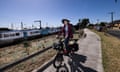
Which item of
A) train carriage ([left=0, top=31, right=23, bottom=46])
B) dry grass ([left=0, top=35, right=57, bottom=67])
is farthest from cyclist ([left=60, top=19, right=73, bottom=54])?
train carriage ([left=0, top=31, right=23, bottom=46])

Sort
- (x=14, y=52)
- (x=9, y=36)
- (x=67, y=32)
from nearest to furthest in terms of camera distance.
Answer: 1. (x=67, y=32)
2. (x=14, y=52)
3. (x=9, y=36)

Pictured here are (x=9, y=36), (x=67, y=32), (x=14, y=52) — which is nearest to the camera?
(x=67, y=32)

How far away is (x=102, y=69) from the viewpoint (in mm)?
6672

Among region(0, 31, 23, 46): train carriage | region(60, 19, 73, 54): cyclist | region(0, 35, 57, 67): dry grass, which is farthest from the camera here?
region(0, 31, 23, 46): train carriage

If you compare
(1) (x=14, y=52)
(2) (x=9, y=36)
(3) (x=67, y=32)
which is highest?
(3) (x=67, y=32)

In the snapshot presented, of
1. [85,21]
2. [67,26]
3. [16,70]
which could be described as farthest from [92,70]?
[85,21]

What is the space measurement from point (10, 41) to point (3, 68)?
48.2 feet

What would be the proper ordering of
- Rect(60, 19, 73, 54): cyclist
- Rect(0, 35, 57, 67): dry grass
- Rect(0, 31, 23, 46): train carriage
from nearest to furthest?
Rect(60, 19, 73, 54): cyclist → Rect(0, 35, 57, 67): dry grass → Rect(0, 31, 23, 46): train carriage

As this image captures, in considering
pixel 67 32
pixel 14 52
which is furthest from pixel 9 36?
pixel 67 32

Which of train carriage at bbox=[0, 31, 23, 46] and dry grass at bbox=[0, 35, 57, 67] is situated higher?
train carriage at bbox=[0, 31, 23, 46]

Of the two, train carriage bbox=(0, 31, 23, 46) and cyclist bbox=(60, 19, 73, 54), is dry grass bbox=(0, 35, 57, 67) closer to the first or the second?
train carriage bbox=(0, 31, 23, 46)

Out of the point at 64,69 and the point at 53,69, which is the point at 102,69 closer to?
the point at 64,69

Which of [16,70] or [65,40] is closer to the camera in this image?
[16,70]

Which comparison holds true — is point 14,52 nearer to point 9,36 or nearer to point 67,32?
point 67,32
